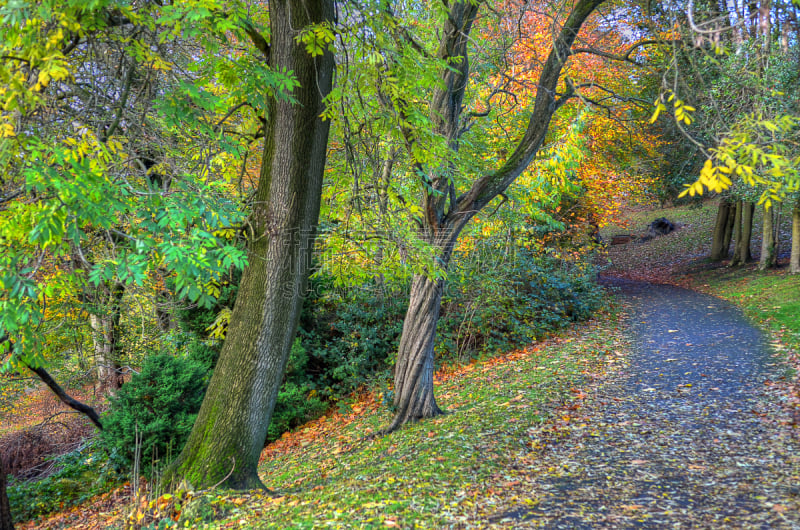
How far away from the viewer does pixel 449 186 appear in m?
6.37

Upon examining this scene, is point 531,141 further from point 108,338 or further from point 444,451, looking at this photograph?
point 108,338

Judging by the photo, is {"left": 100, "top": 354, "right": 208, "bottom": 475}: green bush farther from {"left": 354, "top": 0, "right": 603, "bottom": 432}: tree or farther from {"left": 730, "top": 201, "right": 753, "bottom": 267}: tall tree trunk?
{"left": 730, "top": 201, "right": 753, "bottom": 267}: tall tree trunk

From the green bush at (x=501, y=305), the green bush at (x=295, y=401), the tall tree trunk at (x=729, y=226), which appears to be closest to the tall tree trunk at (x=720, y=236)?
the tall tree trunk at (x=729, y=226)

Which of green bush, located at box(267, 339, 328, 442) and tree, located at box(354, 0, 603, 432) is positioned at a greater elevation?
tree, located at box(354, 0, 603, 432)

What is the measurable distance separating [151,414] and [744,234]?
60.7 ft

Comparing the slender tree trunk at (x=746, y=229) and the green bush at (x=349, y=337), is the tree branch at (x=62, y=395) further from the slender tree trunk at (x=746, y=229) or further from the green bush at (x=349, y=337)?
the slender tree trunk at (x=746, y=229)

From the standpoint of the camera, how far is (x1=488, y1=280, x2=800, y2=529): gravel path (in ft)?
11.5

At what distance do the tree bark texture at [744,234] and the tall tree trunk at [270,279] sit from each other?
651 inches

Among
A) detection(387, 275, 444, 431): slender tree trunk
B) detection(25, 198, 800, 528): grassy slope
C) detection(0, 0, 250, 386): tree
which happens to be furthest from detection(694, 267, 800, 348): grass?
detection(0, 0, 250, 386): tree

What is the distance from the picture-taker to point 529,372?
8.52m

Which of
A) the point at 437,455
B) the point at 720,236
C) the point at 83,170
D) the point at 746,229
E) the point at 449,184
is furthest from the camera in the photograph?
the point at 720,236

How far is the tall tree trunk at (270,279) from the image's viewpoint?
4.40 m

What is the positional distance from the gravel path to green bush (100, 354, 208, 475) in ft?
18.3

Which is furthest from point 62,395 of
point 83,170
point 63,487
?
point 83,170
